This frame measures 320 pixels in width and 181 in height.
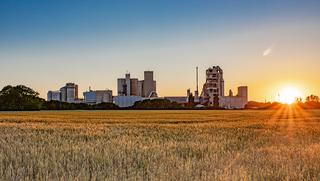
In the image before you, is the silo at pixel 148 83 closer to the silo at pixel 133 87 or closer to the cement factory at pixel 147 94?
the cement factory at pixel 147 94

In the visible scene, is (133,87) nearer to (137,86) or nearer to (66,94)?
(137,86)

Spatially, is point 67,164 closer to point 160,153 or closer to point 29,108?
point 160,153

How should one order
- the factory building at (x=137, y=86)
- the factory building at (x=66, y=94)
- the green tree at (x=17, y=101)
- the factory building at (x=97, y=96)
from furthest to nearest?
the factory building at (x=66, y=94) < the factory building at (x=137, y=86) < the factory building at (x=97, y=96) < the green tree at (x=17, y=101)

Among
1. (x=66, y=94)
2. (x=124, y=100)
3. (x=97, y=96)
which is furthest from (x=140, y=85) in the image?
(x=66, y=94)

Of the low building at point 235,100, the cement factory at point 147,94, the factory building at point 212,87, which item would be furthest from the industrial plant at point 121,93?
the low building at point 235,100

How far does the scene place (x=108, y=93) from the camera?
148m

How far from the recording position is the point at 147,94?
156500 millimetres

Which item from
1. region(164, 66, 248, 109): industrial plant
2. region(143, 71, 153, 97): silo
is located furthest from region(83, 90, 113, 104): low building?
region(164, 66, 248, 109): industrial plant

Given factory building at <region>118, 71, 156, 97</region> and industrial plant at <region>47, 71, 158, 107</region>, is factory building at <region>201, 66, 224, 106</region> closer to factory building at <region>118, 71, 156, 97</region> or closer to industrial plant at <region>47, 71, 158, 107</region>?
industrial plant at <region>47, 71, 158, 107</region>

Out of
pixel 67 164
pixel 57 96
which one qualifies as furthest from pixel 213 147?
pixel 57 96

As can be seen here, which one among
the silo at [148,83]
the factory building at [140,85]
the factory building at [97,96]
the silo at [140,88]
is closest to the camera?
the factory building at [97,96]

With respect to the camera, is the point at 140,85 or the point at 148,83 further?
the point at 140,85

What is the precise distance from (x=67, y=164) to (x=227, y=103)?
132477 millimetres

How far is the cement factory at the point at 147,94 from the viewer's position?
5177 inches
